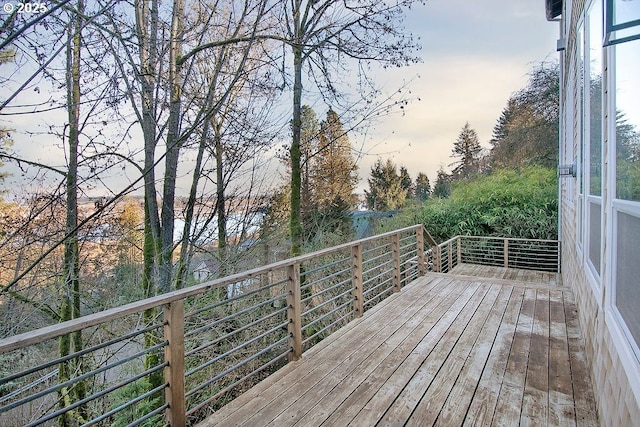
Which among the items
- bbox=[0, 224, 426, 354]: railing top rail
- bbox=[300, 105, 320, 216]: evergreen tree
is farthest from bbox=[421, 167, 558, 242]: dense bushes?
bbox=[0, 224, 426, 354]: railing top rail

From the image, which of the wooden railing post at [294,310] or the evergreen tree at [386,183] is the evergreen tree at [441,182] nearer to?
the evergreen tree at [386,183]

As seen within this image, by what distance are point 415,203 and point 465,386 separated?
9853mm

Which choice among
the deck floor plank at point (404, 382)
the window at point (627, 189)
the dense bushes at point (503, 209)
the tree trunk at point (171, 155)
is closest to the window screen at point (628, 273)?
the window at point (627, 189)

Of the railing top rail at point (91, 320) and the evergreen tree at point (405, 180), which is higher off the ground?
the evergreen tree at point (405, 180)

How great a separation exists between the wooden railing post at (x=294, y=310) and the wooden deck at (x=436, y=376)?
0.31 ft

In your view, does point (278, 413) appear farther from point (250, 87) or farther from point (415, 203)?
point (415, 203)

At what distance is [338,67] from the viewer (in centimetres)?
674

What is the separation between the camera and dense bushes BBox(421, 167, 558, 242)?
9172 mm

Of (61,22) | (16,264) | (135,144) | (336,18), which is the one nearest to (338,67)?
(336,18)

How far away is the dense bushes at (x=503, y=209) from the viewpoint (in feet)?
30.1

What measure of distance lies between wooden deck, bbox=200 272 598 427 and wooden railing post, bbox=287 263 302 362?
9 centimetres

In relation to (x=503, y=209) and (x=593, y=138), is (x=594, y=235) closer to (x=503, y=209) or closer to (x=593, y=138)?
(x=593, y=138)

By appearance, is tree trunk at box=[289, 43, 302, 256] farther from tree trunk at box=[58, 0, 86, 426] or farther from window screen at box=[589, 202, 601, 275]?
window screen at box=[589, 202, 601, 275]

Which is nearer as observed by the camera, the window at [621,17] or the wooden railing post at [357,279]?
the window at [621,17]
